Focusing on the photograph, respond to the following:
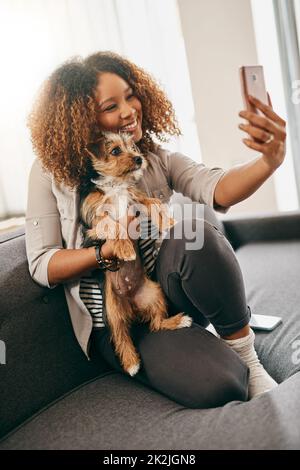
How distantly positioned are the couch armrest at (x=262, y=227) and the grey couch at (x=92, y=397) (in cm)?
58

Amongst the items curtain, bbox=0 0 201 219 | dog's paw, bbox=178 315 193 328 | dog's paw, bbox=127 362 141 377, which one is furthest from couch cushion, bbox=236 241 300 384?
curtain, bbox=0 0 201 219

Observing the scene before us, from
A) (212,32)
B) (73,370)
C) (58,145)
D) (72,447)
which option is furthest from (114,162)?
(212,32)

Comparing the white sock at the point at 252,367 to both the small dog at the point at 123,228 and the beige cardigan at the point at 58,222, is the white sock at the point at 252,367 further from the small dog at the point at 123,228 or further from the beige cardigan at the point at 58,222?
the beige cardigan at the point at 58,222

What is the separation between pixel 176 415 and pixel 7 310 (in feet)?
1.70

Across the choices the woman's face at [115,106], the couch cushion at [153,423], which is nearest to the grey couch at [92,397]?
the couch cushion at [153,423]

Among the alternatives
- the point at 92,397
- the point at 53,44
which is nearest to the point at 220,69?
the point at 53,44

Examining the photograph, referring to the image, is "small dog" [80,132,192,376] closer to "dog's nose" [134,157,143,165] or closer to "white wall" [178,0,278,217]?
"dog's nose" [134,157,143,165]

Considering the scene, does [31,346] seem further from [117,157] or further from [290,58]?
[290,58]

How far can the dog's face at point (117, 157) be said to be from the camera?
49.4 inches

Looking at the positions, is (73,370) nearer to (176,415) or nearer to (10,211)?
(176,415)

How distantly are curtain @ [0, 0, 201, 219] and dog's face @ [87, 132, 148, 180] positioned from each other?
2.97 feet

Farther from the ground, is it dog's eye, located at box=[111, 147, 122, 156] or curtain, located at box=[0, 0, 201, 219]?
curtain, located at box=[0, 0, 201, 219]

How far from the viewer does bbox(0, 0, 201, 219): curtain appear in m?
2.15

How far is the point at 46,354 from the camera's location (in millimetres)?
1222
